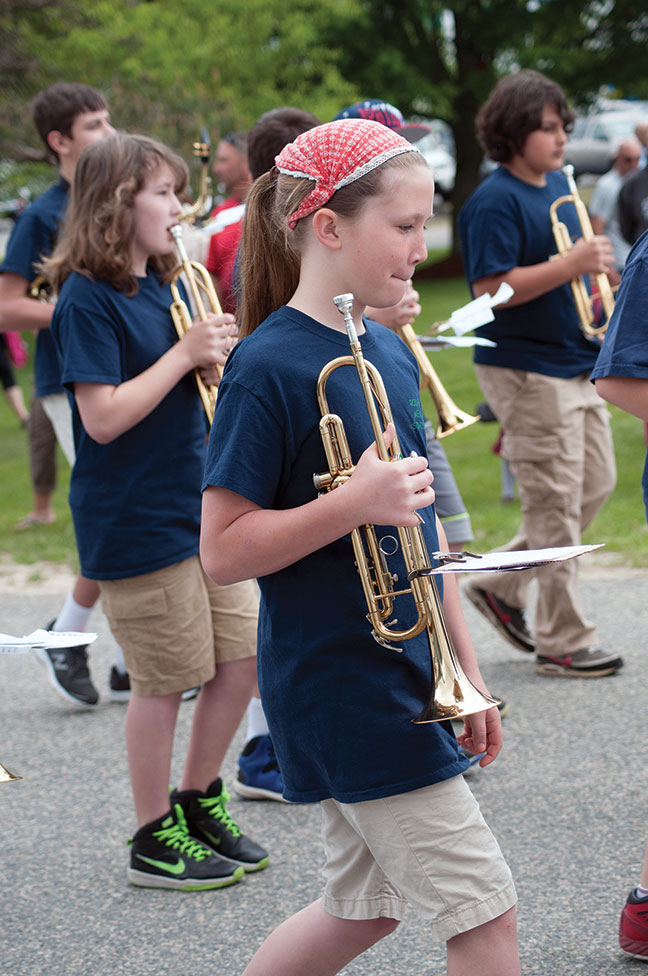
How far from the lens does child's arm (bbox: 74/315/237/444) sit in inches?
120

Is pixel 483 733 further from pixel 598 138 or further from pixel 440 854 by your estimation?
pixel 598 138

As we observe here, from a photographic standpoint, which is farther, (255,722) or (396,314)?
(255,722)

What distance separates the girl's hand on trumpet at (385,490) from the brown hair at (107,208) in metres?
1.49

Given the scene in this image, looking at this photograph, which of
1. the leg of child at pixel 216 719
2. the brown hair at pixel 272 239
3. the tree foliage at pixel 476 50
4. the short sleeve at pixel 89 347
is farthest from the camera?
the tree foliage at pixel 476 50

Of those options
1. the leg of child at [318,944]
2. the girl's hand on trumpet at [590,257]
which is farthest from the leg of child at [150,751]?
the girl's hand on trumpet at [590,257]

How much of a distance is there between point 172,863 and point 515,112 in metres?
2.91

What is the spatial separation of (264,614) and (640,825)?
67.5 inches

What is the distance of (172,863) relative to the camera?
10.6 feet

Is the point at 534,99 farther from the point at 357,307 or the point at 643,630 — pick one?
the point at 357,307

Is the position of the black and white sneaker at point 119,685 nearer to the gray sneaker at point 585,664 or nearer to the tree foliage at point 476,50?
the gray sneaker at point 585,664

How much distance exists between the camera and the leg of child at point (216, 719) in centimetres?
330

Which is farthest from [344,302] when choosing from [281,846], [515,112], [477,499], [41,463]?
[41,463]

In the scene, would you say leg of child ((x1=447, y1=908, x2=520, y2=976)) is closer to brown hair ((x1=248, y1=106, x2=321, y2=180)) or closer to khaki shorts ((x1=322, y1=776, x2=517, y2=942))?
khaki shorts ((x1=322, y1=776, x2=517, y2=942))

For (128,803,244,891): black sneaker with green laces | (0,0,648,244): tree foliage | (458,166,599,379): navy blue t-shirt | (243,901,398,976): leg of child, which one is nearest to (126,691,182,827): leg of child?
(128,803,244,891): black sneaker with green laces
